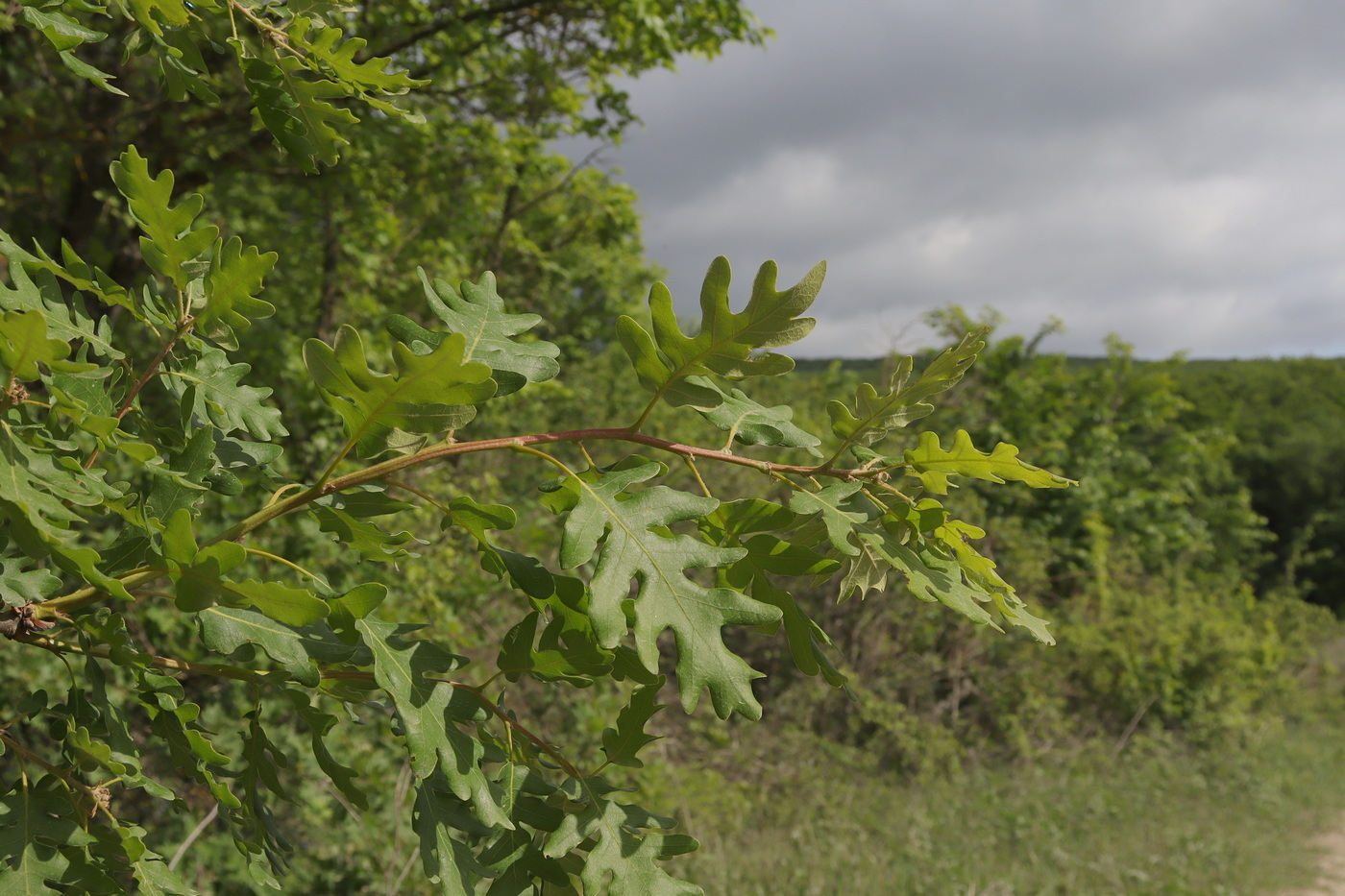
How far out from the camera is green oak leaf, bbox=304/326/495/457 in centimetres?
94

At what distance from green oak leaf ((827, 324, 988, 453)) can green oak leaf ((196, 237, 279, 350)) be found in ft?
2.36

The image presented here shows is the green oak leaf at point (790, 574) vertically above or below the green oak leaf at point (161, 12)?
below

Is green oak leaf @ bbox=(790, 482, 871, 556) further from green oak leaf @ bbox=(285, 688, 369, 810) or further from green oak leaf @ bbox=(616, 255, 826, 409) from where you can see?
green oak leaf @ bbox=(285, 688, 369, 810)

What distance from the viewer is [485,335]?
1.17 metres

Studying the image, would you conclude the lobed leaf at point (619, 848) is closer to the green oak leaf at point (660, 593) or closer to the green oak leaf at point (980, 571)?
the green oak leaf at point (660, 593)

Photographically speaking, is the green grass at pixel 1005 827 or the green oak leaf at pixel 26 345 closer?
the green oak leaf at pixel 26 345

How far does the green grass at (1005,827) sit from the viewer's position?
5094mm

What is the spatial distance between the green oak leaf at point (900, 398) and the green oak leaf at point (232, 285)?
2.36 feet

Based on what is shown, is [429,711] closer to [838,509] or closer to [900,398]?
[838,509]

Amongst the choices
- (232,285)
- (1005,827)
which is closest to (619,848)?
(232,285)

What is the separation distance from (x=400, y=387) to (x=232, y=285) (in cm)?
33

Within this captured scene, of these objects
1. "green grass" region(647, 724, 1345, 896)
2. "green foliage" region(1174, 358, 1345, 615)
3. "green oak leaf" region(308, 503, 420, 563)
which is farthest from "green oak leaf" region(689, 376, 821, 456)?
"green foliage" region(1174, 358, 1345, 615)

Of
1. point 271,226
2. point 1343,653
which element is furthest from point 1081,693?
point 1343,653

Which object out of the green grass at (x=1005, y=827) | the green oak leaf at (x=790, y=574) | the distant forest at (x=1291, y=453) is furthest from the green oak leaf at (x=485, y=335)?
the distant forest at (x=1291, y=453)
